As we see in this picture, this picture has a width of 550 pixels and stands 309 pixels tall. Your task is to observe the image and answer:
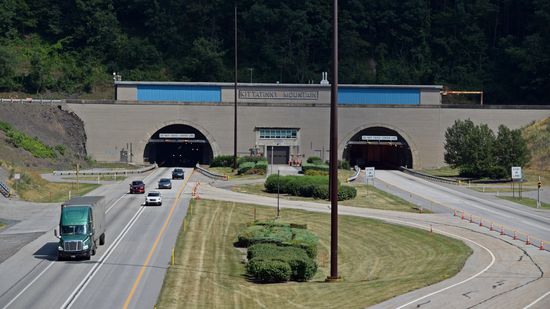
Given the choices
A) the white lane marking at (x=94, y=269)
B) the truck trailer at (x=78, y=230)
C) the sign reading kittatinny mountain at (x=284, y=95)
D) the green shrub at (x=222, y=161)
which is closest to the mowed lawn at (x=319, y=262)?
the white lane marking at (x=94, y=269)

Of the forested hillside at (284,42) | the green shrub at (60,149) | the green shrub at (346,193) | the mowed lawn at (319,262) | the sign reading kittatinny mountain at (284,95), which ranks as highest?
the forested hillside at (284,42)

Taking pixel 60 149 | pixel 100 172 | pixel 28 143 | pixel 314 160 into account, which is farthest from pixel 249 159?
pixel 28 143

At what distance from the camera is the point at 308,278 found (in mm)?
41719

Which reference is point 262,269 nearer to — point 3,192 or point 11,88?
point 3,192

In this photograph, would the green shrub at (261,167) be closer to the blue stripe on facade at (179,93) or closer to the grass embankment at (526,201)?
the blue stripe on facade at (179,93)

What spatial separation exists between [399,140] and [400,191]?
97.9ft

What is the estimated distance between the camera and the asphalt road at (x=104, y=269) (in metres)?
36.4

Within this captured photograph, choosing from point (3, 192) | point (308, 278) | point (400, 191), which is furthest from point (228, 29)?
point (308, 278)

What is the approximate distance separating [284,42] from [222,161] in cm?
4726

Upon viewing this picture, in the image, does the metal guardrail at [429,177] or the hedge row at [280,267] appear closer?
the hedge row at [280,267]

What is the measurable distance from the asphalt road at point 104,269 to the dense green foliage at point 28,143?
3696 cm

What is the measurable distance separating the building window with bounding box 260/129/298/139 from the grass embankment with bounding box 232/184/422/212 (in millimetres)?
26751

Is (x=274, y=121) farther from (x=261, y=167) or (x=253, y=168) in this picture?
(x=253, y=168)

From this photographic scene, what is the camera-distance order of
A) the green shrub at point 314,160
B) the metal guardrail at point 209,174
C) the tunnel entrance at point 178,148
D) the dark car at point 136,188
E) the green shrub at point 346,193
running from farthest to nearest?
the tunnel entrance at point 178,148 < the green shrub at point 314,160 < the metal guardrail at point 209,174 < the dark car at point 136,188 < the green shrub at point 346,193
